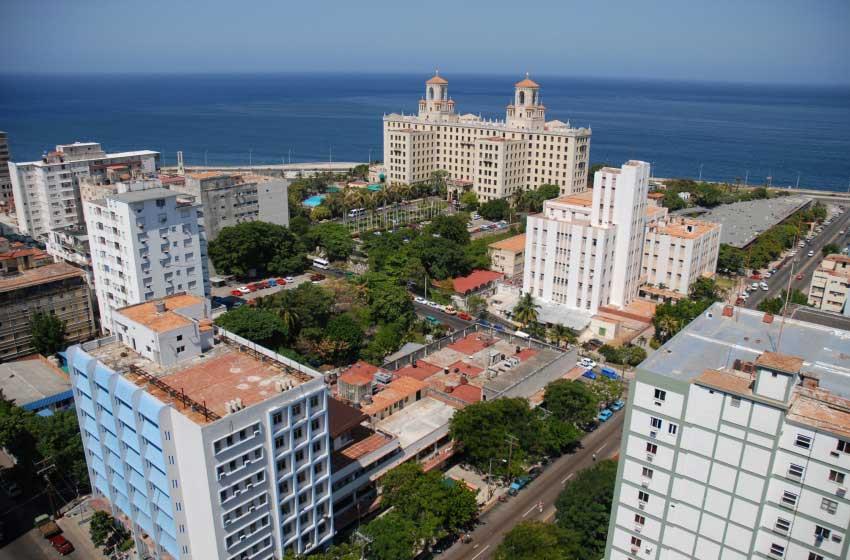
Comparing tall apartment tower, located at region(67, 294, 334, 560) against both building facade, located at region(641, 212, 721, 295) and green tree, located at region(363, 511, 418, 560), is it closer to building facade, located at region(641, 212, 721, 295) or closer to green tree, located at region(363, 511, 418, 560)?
green tree, located at region(363, 511, 418, 560)

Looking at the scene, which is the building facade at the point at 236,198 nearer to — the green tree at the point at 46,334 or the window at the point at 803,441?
the green tree at the point at 46,334

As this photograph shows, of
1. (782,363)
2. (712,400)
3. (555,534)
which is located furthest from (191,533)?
(782,363)

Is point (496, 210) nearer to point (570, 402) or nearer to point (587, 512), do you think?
point (570, 402)

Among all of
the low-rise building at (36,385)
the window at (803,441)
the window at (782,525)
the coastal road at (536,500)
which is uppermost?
the window at (803,441)

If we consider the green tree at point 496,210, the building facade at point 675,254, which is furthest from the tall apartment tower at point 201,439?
the green tree at point 496,210

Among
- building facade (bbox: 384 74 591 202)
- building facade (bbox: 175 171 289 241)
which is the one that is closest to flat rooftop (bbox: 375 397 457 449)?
building facade (bbox: 175 171 289 241)
